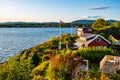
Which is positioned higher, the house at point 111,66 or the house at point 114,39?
the house at point 111,66

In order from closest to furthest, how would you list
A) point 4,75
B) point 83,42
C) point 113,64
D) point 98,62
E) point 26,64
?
point 4,75 → point 26,64 → point 113,64 → point 98,62 → point 83,42

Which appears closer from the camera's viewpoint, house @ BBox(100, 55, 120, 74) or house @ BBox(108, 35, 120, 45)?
house @ BBox(100, 55, 120, 74)

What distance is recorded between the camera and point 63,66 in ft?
101

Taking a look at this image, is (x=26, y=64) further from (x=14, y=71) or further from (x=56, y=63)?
(x=56, y=63)

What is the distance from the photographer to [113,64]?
3728 cm

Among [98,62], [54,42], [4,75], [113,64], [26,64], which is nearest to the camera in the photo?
[4,75]

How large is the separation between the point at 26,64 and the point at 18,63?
710mm

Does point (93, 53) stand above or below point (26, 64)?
below

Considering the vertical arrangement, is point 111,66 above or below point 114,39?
above

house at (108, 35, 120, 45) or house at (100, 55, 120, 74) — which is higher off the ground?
house at (100, 55, 120, 74)

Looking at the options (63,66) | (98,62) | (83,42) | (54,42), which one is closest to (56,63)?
(63,66)

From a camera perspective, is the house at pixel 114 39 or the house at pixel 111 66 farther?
the house at pixel 114 39

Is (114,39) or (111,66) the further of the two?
(114,39)

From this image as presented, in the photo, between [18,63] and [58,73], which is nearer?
[18,63]
